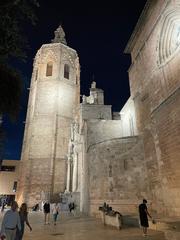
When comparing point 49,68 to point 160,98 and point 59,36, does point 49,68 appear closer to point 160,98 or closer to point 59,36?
point 59,36

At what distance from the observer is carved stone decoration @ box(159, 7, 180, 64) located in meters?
10.2

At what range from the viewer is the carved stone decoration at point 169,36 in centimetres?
1017

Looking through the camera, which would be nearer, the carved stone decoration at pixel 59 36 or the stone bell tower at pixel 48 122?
the stone bell tower at pixel 48 122

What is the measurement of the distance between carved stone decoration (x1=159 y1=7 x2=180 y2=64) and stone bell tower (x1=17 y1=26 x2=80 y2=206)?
20898mm

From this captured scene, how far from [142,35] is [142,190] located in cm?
1035

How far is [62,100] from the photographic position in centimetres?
3225

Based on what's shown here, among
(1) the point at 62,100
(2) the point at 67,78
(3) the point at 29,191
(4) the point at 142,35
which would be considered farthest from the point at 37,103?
(4) the point at 142,35

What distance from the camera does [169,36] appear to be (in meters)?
10.7

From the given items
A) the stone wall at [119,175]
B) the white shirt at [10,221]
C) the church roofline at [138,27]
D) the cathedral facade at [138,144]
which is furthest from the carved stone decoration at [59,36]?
the white shirt at [10,221]

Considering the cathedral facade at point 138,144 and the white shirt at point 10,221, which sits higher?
the cathedral facade at point 138,144

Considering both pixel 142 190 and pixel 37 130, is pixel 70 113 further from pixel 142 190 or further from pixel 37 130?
pixel 142 190

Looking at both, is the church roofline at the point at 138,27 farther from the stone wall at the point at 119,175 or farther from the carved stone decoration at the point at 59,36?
the carved stone decoration at the point at 59,36

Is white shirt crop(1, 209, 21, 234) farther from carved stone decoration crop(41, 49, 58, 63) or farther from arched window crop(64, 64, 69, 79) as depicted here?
carved stone decoration crop(41, 49, 58, 63)

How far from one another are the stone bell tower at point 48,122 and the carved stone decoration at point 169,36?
2090 cm
